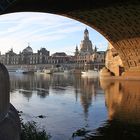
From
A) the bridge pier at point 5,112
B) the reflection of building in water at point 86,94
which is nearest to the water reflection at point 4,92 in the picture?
the bridge pier at point 5,112

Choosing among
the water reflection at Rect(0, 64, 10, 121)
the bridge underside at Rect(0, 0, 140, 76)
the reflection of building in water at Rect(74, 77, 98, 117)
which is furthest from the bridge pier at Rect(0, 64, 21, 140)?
the bridge underside at Rect(0, 0, 140, 76)

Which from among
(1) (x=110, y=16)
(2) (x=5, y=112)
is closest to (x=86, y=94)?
(1) (x=110, y=16)

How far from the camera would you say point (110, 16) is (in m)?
45.9

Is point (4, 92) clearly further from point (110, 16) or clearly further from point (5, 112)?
point (110, 16)

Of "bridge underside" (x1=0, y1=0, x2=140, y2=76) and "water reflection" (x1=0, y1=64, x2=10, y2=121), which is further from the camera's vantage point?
"bridge underside" (x1=0, y1=0, x2=140, y2=76)

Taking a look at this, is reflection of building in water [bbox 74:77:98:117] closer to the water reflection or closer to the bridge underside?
the bridge underside

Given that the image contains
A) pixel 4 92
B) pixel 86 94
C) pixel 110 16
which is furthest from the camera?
pixel 110 16

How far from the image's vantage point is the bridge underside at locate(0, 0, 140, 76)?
34.5 meters

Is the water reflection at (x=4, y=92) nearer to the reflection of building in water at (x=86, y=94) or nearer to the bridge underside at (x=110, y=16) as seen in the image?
the reflection of building in water at (x=86, y=94)

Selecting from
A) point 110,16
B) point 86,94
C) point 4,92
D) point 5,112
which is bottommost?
point 86,94

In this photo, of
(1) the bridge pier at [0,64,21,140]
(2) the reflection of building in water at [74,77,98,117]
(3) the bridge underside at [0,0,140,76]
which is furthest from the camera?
(3) the bridge underside at [0,0,140,76]

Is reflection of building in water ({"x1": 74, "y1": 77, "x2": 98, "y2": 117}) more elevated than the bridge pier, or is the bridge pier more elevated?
the bridge pier

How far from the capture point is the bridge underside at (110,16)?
113 feet

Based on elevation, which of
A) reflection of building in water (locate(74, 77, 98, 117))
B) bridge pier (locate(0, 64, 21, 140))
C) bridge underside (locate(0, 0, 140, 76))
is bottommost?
reflection of building in water (locate(74, 77, 98, 117))
